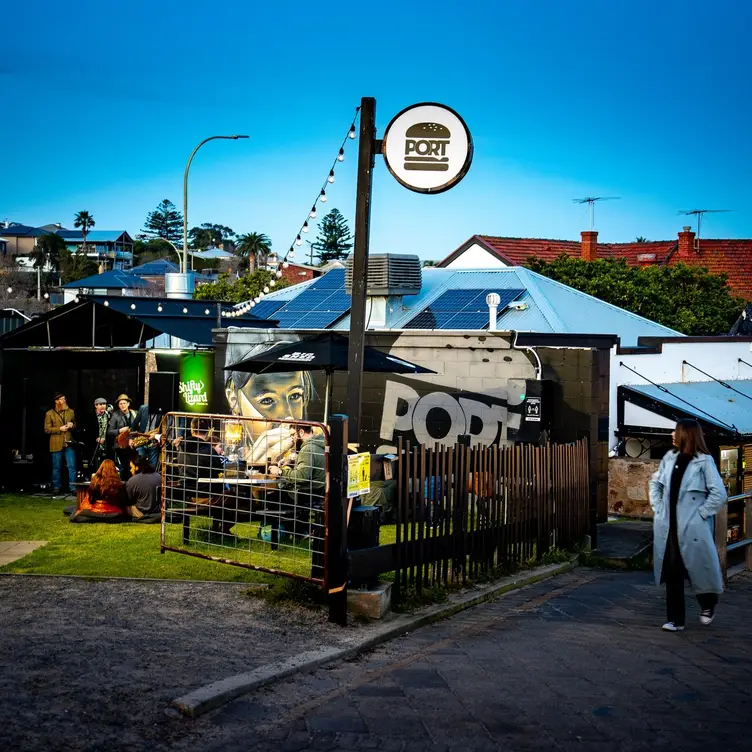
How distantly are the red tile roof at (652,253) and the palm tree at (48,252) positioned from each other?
221 ft

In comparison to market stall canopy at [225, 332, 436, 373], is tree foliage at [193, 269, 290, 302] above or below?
above

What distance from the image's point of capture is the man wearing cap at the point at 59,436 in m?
15.7

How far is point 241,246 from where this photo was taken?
353 feet

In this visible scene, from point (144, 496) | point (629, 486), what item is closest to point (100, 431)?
point (144, 496)

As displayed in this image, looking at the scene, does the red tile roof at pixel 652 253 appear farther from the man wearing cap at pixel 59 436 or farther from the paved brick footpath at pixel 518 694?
the paved brick footpath at pixel 518 694

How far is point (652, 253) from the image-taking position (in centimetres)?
5603

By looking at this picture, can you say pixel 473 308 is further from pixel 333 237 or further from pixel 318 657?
pixel 333 237

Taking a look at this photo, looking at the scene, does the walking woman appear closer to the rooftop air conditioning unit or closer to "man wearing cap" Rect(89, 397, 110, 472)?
"man wearing cap" Rect(89, 397, 110, 472)

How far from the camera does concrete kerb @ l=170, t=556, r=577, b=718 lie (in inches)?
227

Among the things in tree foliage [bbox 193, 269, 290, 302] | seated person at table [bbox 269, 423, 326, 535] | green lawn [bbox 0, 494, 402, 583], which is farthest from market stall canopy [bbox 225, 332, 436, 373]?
tree foliage [bbox 193, 269, 290, 302]

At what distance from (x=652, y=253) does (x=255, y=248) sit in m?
57.4

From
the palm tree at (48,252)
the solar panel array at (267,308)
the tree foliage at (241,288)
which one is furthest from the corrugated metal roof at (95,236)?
the solar panel array at (267,308)

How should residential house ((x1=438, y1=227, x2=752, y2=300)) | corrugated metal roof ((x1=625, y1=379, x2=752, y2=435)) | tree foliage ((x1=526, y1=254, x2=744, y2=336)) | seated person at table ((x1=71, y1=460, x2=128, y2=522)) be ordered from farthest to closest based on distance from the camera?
residential house ((x1=438, y1=227, x2=752, y2=300))
tree foliage ((x1=526, y1=254, x2=744, y2=336))
corrugated metal roof ((x1=625, y1=379, x2=752, y2=435))
seated person at table ((x1=71, y1=460, x2=128, y2=522))

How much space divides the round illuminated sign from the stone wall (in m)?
8.74
